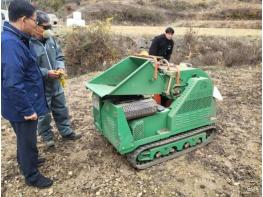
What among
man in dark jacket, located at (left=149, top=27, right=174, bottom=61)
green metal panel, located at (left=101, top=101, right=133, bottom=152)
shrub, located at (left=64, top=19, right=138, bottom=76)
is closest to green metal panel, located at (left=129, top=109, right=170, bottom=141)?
green metal panel, located at (left=101, top=101, right=133, bottom=152)

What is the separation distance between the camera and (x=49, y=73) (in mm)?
4031

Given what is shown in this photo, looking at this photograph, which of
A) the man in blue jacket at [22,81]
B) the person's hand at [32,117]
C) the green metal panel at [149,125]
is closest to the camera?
the man in blue jacket at [22,81]

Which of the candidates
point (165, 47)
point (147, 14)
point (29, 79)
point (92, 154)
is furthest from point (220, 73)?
point (147, 14)

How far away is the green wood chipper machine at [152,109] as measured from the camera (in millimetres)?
3816

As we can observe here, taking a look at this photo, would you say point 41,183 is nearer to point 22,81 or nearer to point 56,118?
point 56,118

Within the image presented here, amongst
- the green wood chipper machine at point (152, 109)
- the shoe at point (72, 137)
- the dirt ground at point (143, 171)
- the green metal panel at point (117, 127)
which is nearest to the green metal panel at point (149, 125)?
the green wood chipper machine at point (152, 109)

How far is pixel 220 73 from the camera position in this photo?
8531 mm

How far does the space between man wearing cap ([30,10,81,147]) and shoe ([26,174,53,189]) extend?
823 mm

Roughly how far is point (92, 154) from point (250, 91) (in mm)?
4288

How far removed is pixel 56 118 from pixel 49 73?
2.89 ft

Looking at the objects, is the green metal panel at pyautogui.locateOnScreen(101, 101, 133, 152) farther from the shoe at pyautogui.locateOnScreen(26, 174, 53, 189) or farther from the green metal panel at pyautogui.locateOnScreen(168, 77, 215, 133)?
the shoe at pyautogui.locateOnScreen(26, 174, 53, 189)

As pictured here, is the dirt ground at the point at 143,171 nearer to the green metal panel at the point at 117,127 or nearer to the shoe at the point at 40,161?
the shoe at the point at 40,161

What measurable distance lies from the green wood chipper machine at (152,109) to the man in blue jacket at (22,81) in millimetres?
803

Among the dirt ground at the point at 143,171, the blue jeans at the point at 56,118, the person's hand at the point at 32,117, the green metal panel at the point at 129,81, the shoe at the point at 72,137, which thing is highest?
the green metal panel at the point at 129,81
